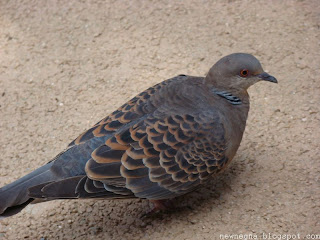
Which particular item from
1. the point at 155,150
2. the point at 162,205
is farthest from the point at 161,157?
the point at 162,205

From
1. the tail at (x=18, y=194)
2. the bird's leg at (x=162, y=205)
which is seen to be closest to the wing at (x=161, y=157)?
the bird's leg at (x=162, y=205)

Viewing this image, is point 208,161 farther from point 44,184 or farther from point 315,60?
point 315,60

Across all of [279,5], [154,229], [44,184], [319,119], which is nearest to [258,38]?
[279,5]

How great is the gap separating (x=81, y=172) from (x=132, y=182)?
44 centimetres

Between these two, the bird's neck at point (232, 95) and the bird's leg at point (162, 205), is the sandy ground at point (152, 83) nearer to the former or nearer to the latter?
the bird's leg at point (162, 205)

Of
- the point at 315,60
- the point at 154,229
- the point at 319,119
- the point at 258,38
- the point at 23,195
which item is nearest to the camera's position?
the point at 23,195

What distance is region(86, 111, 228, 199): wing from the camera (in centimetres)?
400

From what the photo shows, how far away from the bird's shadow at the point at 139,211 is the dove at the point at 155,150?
0.65 feet

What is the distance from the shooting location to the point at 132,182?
4012 millimetres

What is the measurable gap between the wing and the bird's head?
0.39m

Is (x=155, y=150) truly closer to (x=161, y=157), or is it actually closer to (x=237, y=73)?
(x=161, y=157)

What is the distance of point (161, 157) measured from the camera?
4047 mm

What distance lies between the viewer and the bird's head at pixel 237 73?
14.3ft

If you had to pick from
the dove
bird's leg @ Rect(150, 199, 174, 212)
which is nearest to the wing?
the dove
